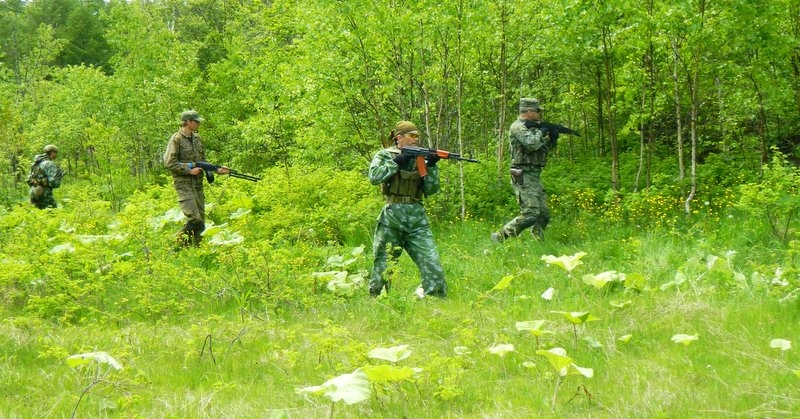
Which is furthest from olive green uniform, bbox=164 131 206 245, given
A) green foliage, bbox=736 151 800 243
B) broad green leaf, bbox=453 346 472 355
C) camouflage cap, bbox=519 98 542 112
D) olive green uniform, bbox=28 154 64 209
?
green foliage, bbox=736 151 800 243

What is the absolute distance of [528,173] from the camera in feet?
28.2

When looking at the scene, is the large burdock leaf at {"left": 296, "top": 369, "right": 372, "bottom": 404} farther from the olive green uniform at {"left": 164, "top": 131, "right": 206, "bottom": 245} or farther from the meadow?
the olive green uniform at {"left": 164, "top": 131, "right": 206, "bottom": 245}

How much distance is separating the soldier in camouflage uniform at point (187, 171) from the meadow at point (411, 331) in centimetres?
54

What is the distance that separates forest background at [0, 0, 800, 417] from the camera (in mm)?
5270

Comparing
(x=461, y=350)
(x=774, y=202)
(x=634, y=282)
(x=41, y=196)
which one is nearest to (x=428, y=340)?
(x=461, y=350)

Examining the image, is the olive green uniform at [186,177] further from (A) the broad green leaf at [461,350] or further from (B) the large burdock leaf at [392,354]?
(B) the large burdock leaf at [392,354]

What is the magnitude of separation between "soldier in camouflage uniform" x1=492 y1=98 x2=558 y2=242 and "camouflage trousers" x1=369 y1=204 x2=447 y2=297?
231 centimetres

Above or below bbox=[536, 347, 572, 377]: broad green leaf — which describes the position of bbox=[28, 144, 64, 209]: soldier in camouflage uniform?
Result: above

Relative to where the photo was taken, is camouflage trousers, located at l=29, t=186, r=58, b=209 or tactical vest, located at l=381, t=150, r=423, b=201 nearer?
tactical vest, located at l=381, t=150, r=423, b=201

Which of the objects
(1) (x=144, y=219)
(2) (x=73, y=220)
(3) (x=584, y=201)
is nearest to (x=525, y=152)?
(3) (x=584, y=201)

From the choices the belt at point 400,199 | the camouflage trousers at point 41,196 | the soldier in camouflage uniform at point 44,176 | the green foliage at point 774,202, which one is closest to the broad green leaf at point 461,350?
the belt at point 400,199

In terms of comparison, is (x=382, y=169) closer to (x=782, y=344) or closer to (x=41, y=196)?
(x=782, y=344)

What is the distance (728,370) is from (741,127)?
10162mm

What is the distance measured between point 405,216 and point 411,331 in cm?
137
